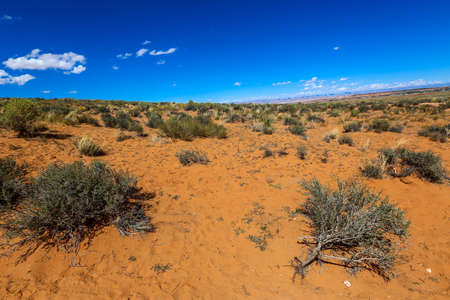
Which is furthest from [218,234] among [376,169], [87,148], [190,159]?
[87,148]

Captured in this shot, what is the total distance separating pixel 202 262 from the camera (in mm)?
2854

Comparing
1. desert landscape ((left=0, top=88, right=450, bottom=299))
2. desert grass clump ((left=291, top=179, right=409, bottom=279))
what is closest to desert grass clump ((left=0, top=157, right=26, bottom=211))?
desert landscape ((left=0, top=88, right=450, bottom=299))

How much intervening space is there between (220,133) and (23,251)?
8430mm

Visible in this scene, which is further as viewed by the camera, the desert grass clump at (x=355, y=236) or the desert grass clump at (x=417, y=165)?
the desert grass clump at (x=417, y=165)

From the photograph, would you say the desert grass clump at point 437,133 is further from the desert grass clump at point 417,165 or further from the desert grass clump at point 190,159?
the desert grass clump at point 190,159

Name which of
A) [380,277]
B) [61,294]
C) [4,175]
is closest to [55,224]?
[61,294]

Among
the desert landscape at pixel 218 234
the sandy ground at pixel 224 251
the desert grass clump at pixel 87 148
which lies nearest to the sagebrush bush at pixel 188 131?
the desert grass clump at pixel 87 148

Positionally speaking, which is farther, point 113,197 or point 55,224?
point 113,197

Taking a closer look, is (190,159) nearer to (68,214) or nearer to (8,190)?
(68,214)

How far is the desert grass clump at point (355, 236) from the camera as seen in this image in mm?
2645

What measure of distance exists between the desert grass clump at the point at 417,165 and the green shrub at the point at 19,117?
41.7 feet

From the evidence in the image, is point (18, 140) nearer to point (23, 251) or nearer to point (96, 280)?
point (23, 251)

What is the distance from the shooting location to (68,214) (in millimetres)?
2900

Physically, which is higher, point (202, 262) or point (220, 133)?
point (220, 133)
